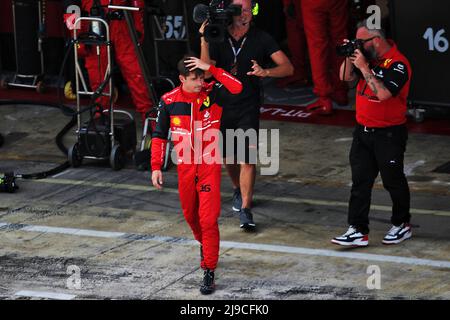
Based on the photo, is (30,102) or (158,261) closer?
(158,261)

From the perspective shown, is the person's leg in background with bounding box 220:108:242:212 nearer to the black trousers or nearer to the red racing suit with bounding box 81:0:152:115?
the black trousers

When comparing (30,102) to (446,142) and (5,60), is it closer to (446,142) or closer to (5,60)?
(5,60)

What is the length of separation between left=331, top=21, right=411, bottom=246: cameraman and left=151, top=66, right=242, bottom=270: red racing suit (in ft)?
4.75

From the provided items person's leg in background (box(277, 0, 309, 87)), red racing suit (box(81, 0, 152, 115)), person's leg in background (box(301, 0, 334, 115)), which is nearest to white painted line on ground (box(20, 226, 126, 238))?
red racing suit (box(81, 0, 152, 115))

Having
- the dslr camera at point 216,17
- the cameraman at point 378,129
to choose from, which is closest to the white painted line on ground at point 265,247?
the cameraman at point 378,129

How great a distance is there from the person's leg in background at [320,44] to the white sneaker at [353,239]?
4943mm

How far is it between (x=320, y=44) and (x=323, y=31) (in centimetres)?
17

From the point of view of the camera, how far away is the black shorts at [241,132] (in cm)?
1151

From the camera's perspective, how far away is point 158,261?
10.4m

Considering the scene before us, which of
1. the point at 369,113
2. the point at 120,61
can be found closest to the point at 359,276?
the point at 369,113

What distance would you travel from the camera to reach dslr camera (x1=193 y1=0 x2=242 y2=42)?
1098 centimetres
